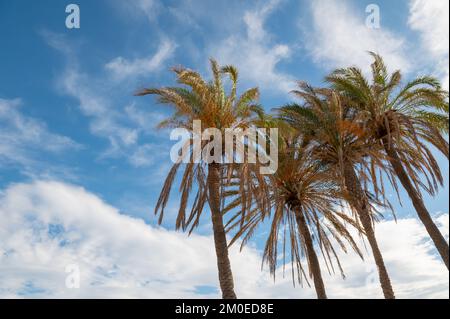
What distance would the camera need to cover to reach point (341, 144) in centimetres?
1848

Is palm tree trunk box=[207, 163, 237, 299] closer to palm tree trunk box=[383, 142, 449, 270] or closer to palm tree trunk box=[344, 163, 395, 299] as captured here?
palm tree trunk box=[344, 163, 395, 299]

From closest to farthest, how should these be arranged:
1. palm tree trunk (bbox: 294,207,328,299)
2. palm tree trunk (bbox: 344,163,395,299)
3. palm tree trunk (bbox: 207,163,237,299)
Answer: palm tree trunk (bbox: 207,163,237,299) → palm tree trunk (bbox: 344,163,395,299) → palm tree trunk (bbox: 294,207,328,299)

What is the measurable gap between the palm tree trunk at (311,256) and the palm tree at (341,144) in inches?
94.6

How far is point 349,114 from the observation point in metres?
19.9

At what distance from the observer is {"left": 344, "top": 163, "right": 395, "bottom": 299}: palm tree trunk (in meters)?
17.5

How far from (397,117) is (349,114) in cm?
249

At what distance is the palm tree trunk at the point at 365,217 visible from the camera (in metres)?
17.5

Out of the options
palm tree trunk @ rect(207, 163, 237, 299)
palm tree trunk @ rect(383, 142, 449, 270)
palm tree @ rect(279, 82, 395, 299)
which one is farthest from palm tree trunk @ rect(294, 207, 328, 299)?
palm tree trunk @ rect(207, 163, 237, 299)

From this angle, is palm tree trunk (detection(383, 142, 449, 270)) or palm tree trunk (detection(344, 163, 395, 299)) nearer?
palm tree trunk (detection(383, 142, 449, 270))

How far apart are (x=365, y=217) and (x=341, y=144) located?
3501 mm

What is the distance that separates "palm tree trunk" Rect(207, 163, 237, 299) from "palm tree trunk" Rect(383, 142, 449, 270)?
7.77m
